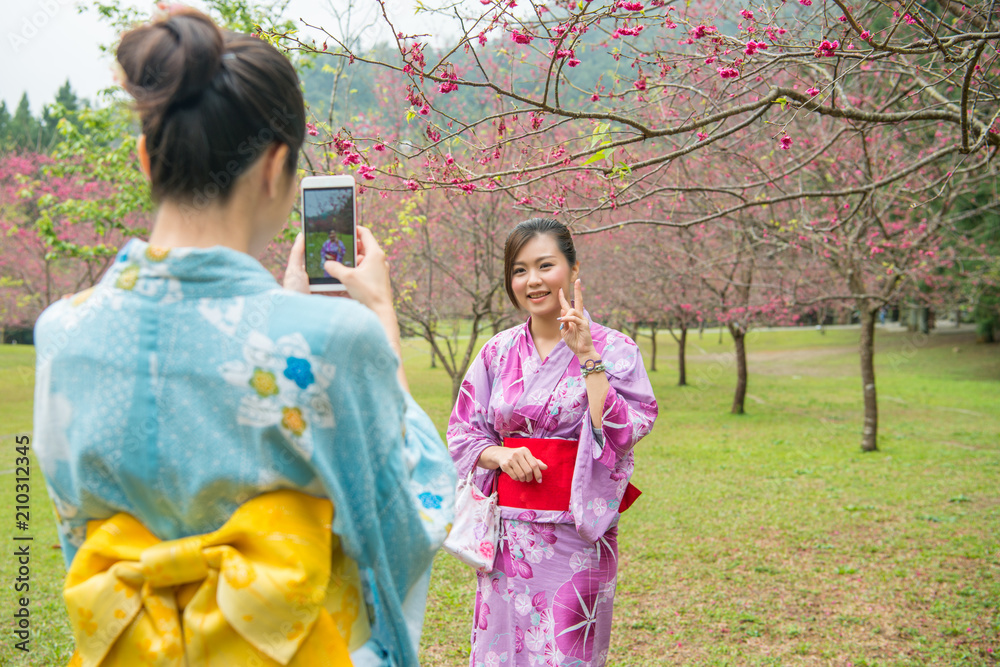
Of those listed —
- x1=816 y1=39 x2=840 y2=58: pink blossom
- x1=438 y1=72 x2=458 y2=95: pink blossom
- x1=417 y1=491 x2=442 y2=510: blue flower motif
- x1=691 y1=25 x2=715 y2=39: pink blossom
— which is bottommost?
x1=417 y1=491 x2=442 y2=510: blue flower motif

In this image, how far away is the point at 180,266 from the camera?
3.37ft

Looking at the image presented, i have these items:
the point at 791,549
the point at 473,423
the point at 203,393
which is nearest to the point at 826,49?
the point at 473,423

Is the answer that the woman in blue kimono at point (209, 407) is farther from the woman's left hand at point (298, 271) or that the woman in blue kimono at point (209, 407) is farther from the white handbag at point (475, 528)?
the white handbag at point (475, 528)

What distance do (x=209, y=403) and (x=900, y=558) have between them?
6.02 metres

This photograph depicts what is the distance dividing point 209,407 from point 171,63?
1.56 feet

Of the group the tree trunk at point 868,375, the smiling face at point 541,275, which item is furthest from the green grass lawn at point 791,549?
the smiling face at point 541,275

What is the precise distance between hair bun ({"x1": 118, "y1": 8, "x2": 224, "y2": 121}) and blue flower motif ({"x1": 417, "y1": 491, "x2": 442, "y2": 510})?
68 centimetres

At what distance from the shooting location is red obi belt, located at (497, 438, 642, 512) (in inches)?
107

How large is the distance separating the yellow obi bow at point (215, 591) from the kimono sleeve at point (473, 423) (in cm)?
179

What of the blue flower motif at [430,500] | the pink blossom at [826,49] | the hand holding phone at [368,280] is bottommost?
the blue flower motif at [430,500]

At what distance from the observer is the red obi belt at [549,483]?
8.95ft

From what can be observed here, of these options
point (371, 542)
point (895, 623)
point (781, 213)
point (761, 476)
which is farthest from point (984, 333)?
point (371, 542)

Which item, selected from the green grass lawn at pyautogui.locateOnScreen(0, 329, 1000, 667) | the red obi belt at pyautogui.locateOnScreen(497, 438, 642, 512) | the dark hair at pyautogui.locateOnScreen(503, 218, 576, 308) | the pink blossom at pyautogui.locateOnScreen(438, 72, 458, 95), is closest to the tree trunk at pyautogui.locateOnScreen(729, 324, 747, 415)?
the green grass lawn at pyautogui.locateOnScreen(0, 329, 1000, 667)

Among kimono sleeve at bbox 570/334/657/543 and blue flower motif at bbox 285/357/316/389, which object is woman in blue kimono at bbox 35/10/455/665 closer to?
blue flower motif at bbox 285/357/316/389
